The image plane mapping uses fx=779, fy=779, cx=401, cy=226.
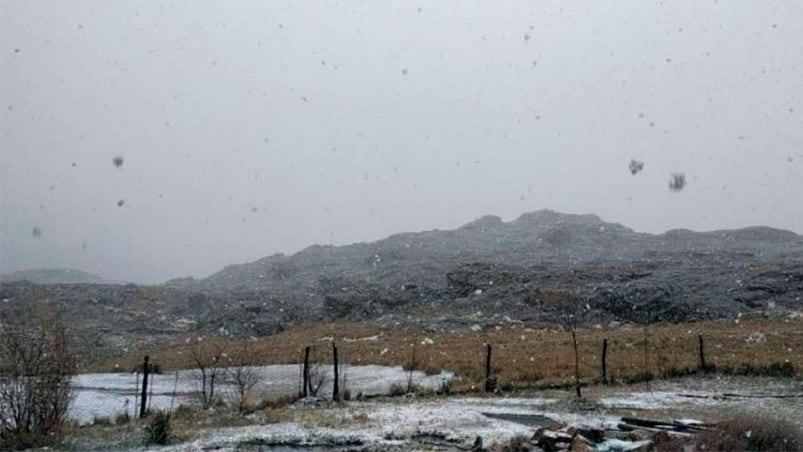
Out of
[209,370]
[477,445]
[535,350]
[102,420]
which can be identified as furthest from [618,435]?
[209,370]

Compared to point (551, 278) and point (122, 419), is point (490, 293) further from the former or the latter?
point (122, 419)

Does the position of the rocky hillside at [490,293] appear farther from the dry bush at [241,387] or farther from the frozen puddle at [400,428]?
the frozen puddle at [400,428]

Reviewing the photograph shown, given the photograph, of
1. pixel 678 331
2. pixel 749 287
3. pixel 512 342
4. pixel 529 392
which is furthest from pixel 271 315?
pixel 529 392

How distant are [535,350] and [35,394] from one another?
21.4m

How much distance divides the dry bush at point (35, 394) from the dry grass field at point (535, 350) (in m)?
11.2

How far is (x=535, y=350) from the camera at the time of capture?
3216 centimetres

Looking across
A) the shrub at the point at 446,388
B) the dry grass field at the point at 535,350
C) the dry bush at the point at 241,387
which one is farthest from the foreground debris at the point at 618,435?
the dry bush at the point at 241,387

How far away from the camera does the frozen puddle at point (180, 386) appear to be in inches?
840

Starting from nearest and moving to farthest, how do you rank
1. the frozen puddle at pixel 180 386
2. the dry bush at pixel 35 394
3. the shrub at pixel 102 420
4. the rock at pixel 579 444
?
the rock at pixel 579 444 → the dry bush at pixel 35 394 → the shrub at pixel 102 420 → the frozen puddle at pixel 180 386

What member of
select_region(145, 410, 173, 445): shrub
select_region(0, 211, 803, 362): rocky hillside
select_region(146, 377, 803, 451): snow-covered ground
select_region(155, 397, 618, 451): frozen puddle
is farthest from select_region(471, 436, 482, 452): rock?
select_region(0, 211, 803, 362): rocky hillside

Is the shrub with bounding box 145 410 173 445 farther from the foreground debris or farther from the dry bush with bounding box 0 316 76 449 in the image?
the foreground debris

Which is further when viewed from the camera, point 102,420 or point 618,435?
point 102,420

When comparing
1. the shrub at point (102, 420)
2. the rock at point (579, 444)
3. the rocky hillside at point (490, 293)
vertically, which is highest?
the rocky hillside at point (490, 293)

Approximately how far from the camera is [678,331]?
40.3 metres
